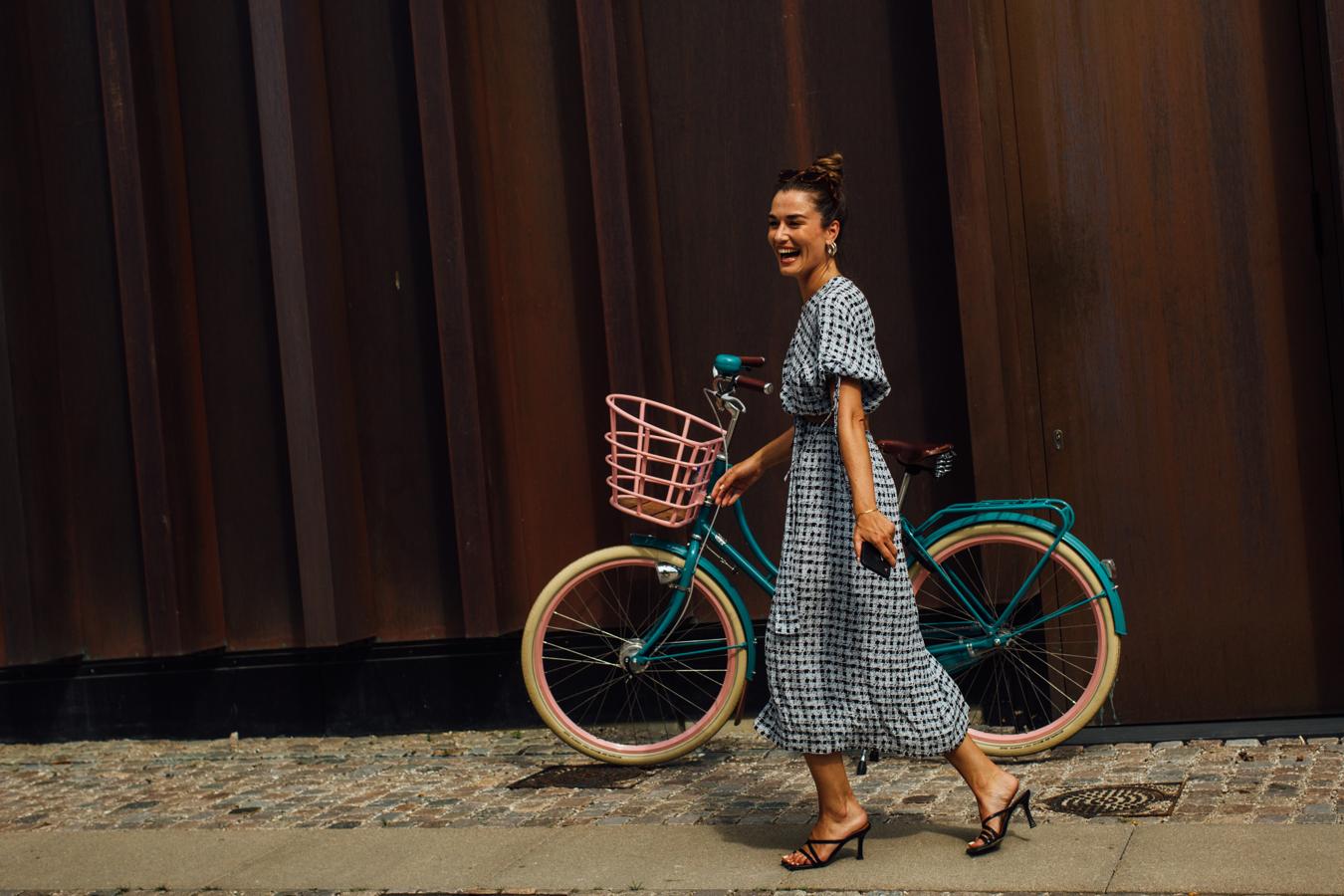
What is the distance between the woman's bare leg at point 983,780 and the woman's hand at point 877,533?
663mm

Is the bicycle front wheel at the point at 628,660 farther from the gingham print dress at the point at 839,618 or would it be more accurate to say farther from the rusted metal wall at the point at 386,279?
the gingham print dress at the point at 839,618

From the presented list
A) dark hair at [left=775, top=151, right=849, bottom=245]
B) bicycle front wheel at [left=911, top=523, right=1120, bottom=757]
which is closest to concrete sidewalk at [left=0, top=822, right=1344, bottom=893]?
bicycle front wheel at [left=911, top=523, right=1120, bottom=757]

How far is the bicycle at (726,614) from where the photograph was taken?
593cm

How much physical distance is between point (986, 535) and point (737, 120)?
228 cm

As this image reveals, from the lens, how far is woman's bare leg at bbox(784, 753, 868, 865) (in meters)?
4.81

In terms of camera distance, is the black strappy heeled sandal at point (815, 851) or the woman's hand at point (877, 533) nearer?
the woman's hand at point (877, 533)

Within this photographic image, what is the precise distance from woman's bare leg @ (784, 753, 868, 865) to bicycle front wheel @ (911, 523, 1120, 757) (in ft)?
3.30

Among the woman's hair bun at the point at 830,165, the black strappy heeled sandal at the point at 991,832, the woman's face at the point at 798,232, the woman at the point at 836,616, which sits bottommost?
the black strappy heeled sandal at the point at 991,832

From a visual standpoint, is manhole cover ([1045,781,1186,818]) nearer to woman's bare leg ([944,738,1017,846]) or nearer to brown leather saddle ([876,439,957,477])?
woman's bare leg ([944,738,1017,846])

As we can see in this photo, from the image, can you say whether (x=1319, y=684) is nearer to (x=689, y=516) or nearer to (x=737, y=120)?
(x=689, y=516)

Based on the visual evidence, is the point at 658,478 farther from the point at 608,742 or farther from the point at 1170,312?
the point at 1170,312

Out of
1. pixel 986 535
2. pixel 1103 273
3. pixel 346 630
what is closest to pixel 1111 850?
pixel 986 535

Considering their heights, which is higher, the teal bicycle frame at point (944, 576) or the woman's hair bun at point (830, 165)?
the woman's hair bun at point (830, 165)

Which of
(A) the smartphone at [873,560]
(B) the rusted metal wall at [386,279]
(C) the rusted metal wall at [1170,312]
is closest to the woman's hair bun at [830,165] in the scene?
(A) the smartphone at [873,560]
